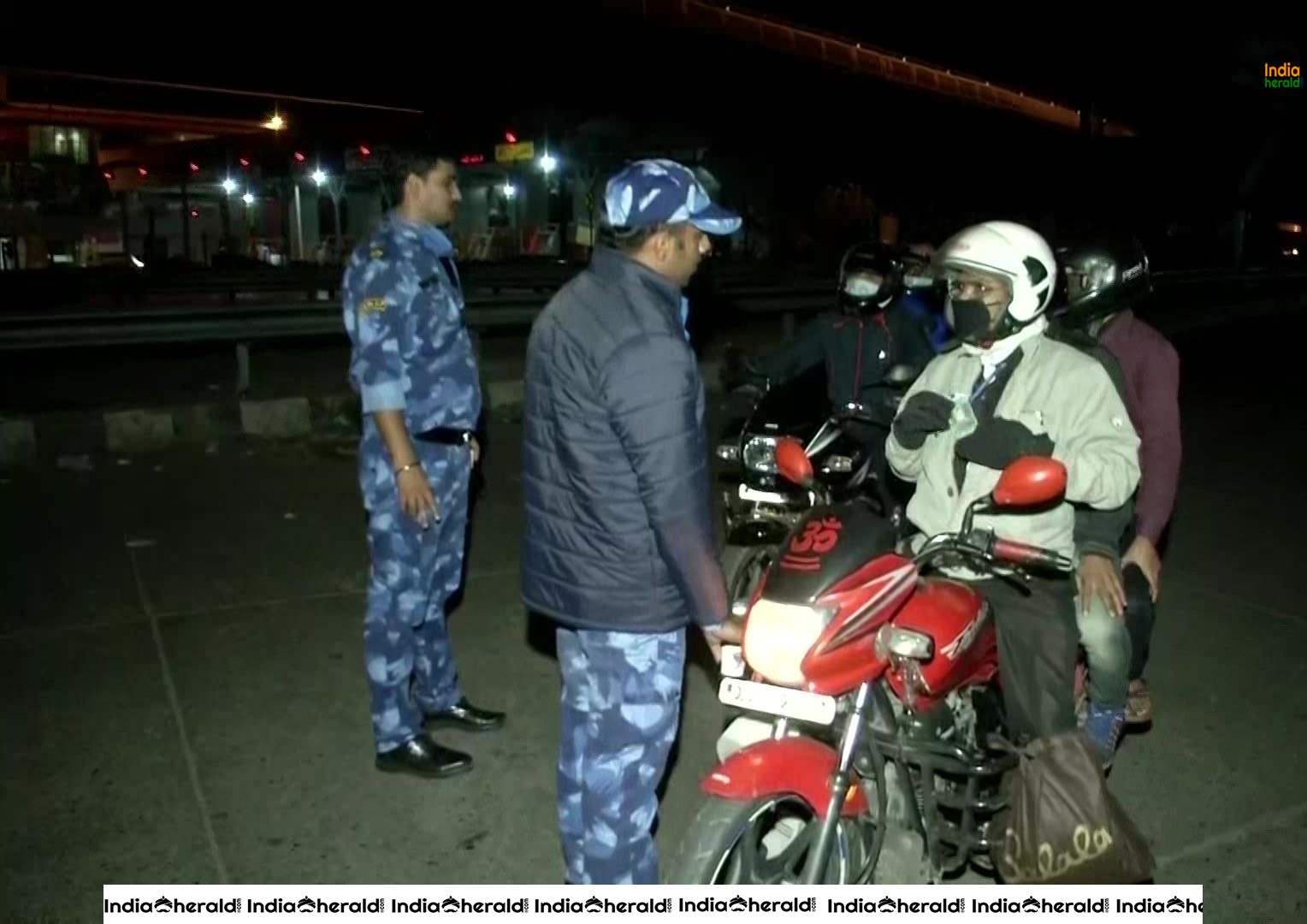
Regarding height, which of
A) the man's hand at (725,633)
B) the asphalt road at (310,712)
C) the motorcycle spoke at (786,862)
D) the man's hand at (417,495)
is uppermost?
the man's hand at (417,495)

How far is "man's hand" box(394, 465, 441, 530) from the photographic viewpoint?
3.99 meters

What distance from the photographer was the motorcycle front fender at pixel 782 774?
2686mm

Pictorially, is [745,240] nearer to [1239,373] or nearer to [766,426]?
[1239,373]

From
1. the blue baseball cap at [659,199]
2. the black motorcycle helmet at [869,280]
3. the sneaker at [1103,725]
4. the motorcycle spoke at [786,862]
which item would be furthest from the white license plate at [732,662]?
the black motorcycle helmet at [869,280]

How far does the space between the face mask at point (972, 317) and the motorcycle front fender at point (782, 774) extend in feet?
4.00

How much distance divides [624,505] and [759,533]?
5.51 feet

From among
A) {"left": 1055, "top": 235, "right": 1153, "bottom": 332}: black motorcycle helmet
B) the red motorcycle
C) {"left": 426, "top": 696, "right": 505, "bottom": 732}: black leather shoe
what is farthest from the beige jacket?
{"left": 426, "top": 696, "right": 505, "bottom": 732}: black leather shoe

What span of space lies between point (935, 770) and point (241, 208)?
3247 cm

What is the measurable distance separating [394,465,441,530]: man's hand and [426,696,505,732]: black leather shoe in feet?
3.37

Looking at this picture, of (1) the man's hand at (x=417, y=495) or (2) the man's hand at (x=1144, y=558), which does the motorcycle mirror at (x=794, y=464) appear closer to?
(1) the man's hand at (x=417, y=495)

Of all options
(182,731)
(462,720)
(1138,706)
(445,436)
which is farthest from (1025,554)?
(182,731)

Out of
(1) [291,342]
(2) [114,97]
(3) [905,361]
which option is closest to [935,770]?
(3) [905,361]

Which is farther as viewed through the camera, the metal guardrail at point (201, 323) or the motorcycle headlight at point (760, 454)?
the metal guardrail at point (201, 323)

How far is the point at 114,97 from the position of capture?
91.6 feet
